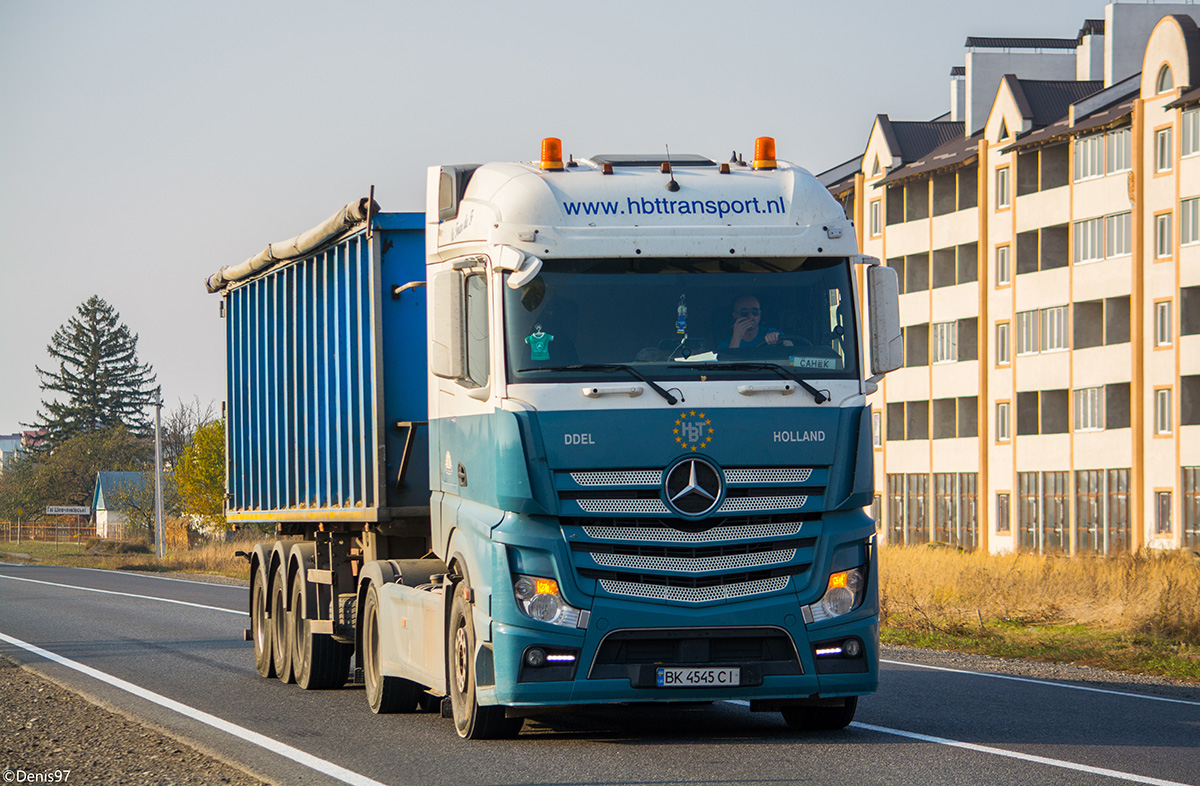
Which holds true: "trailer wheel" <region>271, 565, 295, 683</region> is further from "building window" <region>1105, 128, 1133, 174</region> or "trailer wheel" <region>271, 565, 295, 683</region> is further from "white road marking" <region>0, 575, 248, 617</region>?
"building window" <region>1105, 128, 1133, 174</region>

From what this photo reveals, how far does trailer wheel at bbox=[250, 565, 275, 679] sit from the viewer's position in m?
15.3

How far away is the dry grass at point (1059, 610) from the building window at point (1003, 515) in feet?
88.0

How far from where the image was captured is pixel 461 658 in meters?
9.80

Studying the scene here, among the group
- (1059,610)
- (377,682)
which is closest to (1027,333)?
(1059,610)

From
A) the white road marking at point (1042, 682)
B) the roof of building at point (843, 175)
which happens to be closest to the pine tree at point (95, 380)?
the roof of building at point (843, 175)

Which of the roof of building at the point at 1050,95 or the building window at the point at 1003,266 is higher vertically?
the roof of building at the point at 1050,95

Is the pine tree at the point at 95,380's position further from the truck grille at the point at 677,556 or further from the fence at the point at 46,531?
the truck grille at the point at 677,556

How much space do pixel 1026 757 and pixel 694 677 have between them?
191cm

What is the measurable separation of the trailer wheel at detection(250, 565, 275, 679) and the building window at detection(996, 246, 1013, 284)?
154 feet

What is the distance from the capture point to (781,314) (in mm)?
9500

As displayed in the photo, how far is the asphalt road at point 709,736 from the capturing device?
8.47 meters

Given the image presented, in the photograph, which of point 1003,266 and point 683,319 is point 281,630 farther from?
point 1003,266

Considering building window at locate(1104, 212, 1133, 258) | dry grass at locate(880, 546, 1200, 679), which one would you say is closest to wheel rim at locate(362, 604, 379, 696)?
dry grass at locate(880, 546, 1200, 679)

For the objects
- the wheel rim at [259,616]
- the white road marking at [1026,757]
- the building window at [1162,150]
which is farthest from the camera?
the building window at [1162,150]
